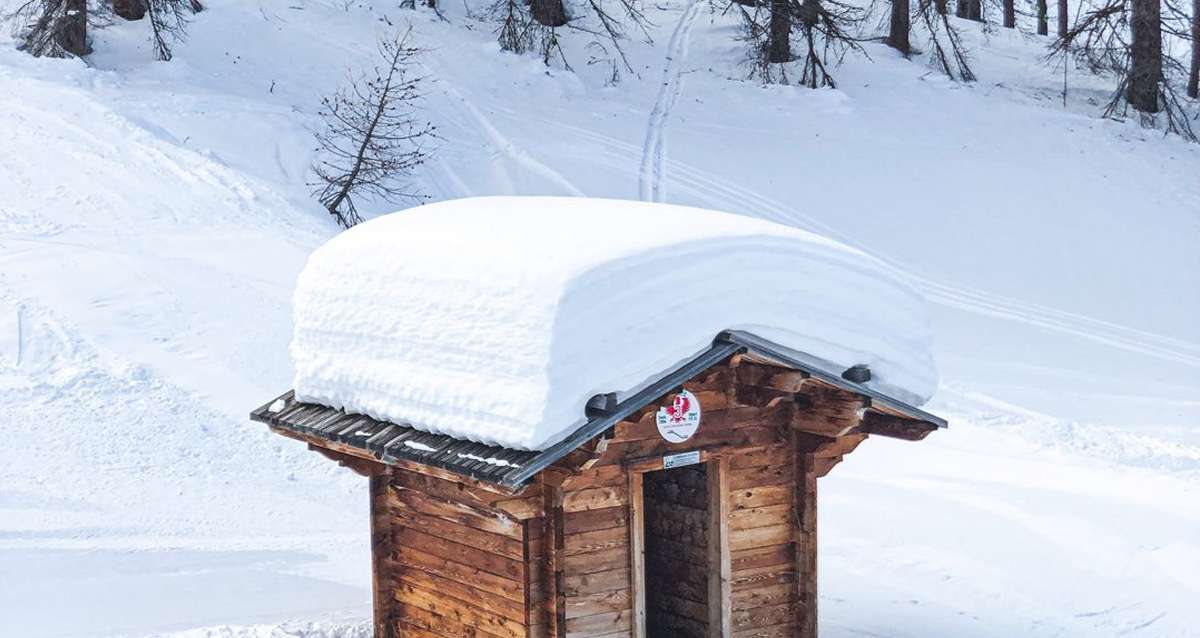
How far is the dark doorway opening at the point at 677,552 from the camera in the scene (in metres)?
11.1

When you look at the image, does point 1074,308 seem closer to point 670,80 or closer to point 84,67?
point 670,80

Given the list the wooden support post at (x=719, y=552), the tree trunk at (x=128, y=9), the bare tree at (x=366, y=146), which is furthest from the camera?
the tree trunk at (x=128, y=9)

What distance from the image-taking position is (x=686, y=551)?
445 inches

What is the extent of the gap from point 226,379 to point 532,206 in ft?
23.3

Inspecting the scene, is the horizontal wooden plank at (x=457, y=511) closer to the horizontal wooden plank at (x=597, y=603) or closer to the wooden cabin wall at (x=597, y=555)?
the wooden cabin wall at (x=597, y=555)

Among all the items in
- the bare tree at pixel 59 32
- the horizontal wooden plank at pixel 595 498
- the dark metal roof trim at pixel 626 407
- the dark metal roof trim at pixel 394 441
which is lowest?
the horizontal wooden plank at pixel 595 498

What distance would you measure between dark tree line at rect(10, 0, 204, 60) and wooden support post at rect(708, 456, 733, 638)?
17592 mm

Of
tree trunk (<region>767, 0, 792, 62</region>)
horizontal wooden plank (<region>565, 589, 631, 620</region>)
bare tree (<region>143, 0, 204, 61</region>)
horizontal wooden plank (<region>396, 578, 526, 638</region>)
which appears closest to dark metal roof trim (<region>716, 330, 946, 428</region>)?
horizontal wooden plank (<region>565, 589, 631, 620</region>)

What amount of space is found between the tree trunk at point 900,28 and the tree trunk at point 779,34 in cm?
294

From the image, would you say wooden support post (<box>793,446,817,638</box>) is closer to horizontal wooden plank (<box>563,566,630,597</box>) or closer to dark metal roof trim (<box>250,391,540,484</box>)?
horizontal wooden plank (<box>563,566,630,597</box>)

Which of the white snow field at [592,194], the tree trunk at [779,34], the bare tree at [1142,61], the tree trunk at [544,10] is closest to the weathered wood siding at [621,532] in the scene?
the white snow field at [592,194]

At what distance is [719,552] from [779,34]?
2160 centimetres

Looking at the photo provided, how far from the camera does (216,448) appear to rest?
1562 cm

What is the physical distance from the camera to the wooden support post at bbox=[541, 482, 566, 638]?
371 inches
